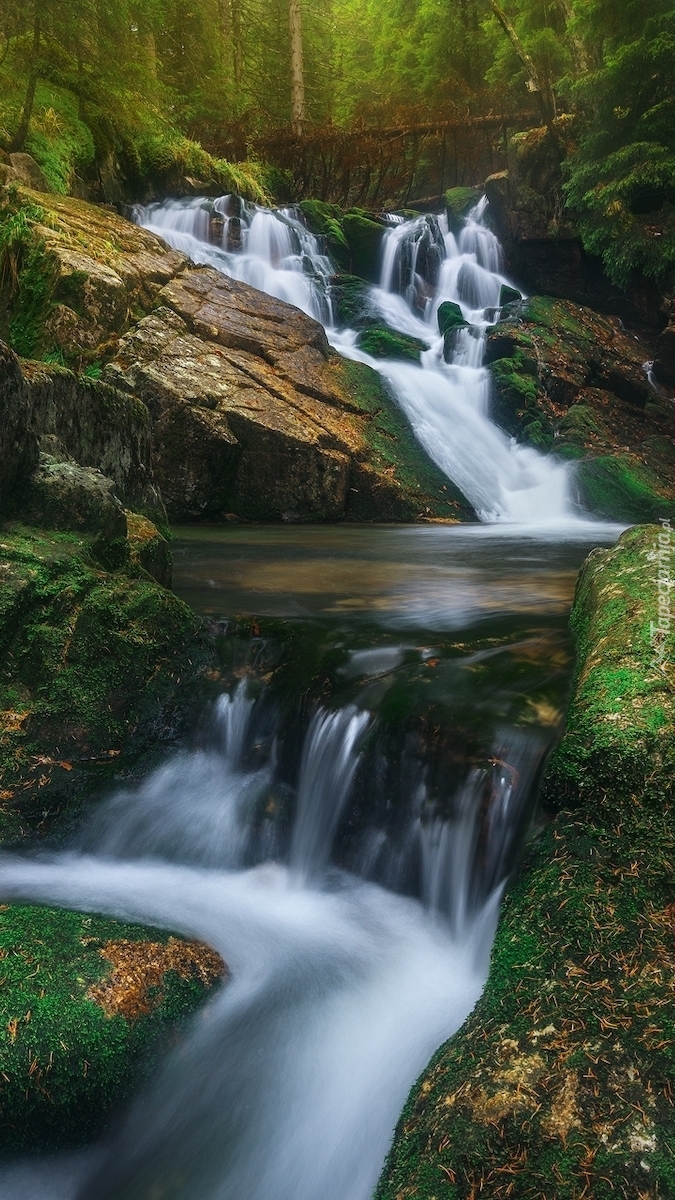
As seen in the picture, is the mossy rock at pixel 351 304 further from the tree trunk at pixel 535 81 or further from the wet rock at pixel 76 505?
the wet rock at pixel 76 505

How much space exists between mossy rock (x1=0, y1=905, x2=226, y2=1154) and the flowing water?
0.08 metres

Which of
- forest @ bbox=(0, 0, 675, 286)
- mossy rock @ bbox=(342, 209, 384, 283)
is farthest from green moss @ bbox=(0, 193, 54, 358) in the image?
mossy rock @ bbox=(342, 209, 384, 283)

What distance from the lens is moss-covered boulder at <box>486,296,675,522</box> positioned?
42.1ft

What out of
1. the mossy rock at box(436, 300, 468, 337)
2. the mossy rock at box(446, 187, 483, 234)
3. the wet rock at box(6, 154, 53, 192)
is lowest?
the mossy rock at box(436, 300, 468, 337)

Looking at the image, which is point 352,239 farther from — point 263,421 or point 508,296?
point 263,421

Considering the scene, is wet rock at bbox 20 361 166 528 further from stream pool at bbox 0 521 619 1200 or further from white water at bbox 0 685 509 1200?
white water at bbox 0 685 509 1200

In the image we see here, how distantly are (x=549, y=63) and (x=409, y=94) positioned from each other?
9.89 m

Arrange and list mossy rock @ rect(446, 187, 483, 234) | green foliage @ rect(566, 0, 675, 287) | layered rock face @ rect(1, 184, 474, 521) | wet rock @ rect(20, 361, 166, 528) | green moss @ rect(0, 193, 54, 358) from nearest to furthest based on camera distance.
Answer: wet rock @ rect(20, 361, 166, 528), green moss @ rect(0, 193, 54, 358), layered rock face @ rect(1, 184, 474, 521), green foliage @ rect(566, 0, 675, 287), mossy rock @ rect(446, 187, 483, 234)

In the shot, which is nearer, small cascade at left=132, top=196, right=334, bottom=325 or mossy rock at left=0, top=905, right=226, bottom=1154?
mossy rock at left=0, top=905, right=226, bottom=1154

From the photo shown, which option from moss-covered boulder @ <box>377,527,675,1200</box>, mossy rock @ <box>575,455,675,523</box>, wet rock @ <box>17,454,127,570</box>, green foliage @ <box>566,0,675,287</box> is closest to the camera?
moss-covered boulder @ <box>377,527,675,1200</box>

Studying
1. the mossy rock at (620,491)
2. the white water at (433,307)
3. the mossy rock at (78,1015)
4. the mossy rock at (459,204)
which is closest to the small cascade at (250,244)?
the white water at (433,307)

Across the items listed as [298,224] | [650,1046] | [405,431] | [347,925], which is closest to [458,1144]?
[650,1046]

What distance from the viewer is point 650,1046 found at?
199 centimetres

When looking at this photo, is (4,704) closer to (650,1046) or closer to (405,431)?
(650,1046)
